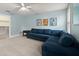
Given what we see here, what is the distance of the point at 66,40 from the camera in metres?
1.87

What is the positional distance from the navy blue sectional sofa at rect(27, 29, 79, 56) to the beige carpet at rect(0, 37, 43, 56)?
8 centimetres

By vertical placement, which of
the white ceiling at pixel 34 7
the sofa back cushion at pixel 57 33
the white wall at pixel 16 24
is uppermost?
the white ceiling at pixel 34 7

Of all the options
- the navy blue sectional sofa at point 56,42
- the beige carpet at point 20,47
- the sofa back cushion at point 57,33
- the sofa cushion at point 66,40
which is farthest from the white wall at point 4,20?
the sofa cushion at point 66,40

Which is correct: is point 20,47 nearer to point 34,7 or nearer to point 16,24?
point 16,24

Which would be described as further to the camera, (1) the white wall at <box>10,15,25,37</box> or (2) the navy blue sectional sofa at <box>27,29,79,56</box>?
(1) the white wall at <box>10,15,25,37</box>

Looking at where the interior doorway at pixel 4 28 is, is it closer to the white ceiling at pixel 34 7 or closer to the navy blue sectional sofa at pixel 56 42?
the white ceiling at pixel 34 7

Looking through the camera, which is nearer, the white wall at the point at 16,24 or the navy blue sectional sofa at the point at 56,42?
the navy blue sectional sofa at the point at 56,42

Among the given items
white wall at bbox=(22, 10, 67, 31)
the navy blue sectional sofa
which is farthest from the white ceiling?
the navy blue sectional sofa

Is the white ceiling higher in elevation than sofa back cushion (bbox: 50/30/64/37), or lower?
higher

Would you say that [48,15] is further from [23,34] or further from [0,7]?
[0,7]

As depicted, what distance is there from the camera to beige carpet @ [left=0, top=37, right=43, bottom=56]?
1.92m

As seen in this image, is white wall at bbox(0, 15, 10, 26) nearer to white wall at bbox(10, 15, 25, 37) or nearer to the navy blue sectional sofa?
white wall at bbox(10, 15, 25, 37)

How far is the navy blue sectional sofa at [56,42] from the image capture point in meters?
1.87

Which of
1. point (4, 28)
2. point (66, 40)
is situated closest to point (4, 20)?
point (4, 28)
